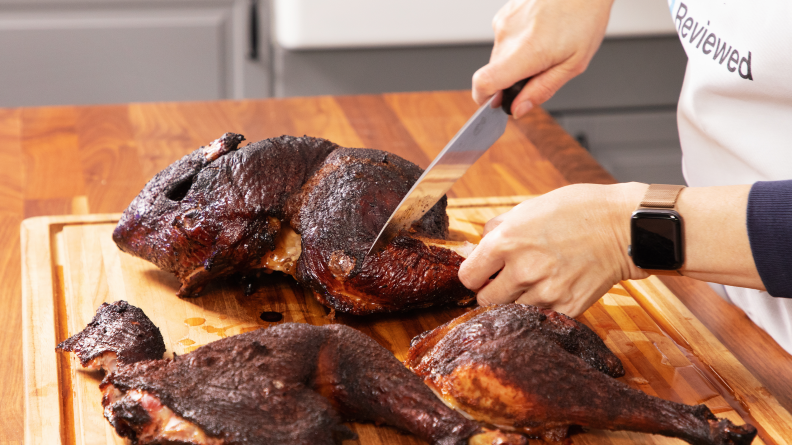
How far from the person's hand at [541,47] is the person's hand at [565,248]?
501mm

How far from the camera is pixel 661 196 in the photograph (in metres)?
1.66

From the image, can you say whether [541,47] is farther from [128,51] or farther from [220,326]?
[128,51]

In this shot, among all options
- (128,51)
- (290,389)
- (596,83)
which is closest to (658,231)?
(290,389)

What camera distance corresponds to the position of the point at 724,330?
6.77 ft

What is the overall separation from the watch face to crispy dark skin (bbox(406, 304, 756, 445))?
261mm

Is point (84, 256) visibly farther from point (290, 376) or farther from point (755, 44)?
point (755, 44)

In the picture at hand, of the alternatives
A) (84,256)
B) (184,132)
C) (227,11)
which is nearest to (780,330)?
(84,256)

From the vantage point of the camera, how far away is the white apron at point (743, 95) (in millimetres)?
1969

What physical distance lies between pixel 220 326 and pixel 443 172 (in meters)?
0.66

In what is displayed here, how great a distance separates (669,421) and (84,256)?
1585mm

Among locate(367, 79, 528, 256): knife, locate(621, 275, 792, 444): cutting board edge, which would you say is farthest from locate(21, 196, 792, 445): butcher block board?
locate(367, 79, 528, 256): knife

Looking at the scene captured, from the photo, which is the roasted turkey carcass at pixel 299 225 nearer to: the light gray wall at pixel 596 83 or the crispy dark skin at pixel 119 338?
the crispy dark skin at pixel 119 338

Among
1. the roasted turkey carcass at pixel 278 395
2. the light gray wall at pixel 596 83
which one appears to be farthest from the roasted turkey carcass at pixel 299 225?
the light gray wall at pixel 596 83

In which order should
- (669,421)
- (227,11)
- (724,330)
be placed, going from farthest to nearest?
(227,11)
(724,330)
(669,421)
